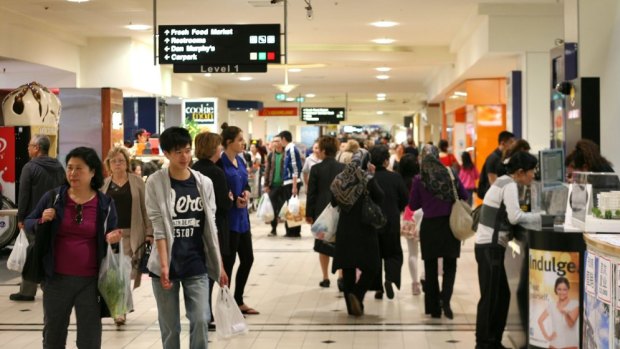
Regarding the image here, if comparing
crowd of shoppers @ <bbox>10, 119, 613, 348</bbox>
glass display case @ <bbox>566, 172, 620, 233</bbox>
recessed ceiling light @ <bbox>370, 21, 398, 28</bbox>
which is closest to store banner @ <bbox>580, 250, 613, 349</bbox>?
glass display case @ <bbox>566, 172, 620, 233</bbox>

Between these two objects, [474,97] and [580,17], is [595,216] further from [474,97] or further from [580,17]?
[474,97]

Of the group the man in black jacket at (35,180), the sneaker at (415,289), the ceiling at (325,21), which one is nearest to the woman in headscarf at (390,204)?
the sneaker at (415,289)

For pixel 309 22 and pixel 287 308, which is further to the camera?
pixel 309 22

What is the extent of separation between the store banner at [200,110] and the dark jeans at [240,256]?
1074 cm

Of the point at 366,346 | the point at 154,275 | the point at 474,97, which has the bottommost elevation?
the point at 366,346

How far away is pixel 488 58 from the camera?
47.1ft

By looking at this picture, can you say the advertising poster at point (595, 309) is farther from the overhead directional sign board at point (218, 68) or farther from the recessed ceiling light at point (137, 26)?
the recessed ceiling light at point (137, 26)

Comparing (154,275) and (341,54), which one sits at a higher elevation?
(341,54)

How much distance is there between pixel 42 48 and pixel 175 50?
427 cm

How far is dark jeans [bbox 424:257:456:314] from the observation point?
7895mm

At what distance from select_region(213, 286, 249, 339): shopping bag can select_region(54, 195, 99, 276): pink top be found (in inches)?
31.8

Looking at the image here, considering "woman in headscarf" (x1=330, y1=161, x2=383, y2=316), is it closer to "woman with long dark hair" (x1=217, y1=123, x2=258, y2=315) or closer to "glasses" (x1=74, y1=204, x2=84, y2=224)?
"woman with long dark hair" (x1=217, y1=123, x2=258, y2=315)

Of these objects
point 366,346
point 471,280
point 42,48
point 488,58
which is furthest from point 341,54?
point 366,346

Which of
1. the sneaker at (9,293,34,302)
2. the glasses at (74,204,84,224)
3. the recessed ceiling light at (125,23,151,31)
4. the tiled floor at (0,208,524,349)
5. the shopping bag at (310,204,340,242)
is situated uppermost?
the recessed ceiling light at (125,23,151,31)
